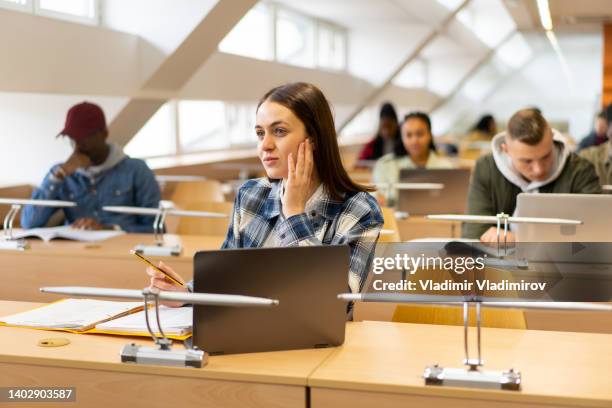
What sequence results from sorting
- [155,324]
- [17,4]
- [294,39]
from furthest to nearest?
[294,39]
[17,4]
[155,324]

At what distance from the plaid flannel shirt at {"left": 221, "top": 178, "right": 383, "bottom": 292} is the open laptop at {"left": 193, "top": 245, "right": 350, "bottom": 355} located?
0.26 m

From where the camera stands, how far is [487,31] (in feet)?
49.3

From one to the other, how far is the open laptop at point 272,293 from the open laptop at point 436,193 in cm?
327

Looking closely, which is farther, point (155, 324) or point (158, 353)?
point (155, 324)

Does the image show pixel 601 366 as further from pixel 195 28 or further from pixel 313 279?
pixel 195 28

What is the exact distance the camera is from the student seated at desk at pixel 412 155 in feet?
19.4

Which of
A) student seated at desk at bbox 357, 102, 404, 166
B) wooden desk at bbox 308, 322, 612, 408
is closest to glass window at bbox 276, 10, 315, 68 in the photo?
student seated at desk at bbox 357, 102, 404, 166

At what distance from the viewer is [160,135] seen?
7.73 m

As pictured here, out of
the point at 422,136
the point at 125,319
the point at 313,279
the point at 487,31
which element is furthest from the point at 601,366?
the point at 487,31

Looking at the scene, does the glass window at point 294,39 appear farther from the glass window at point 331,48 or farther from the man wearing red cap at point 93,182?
the man wearing red cap at point 93,182

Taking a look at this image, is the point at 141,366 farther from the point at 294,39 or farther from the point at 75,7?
the point at 294,39

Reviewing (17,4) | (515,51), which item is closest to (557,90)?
(515,51)

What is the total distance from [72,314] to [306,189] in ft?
2.40

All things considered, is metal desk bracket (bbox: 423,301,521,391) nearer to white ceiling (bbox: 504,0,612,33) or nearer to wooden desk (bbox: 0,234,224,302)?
wooden desk (bbox: 0,234,224,302)
